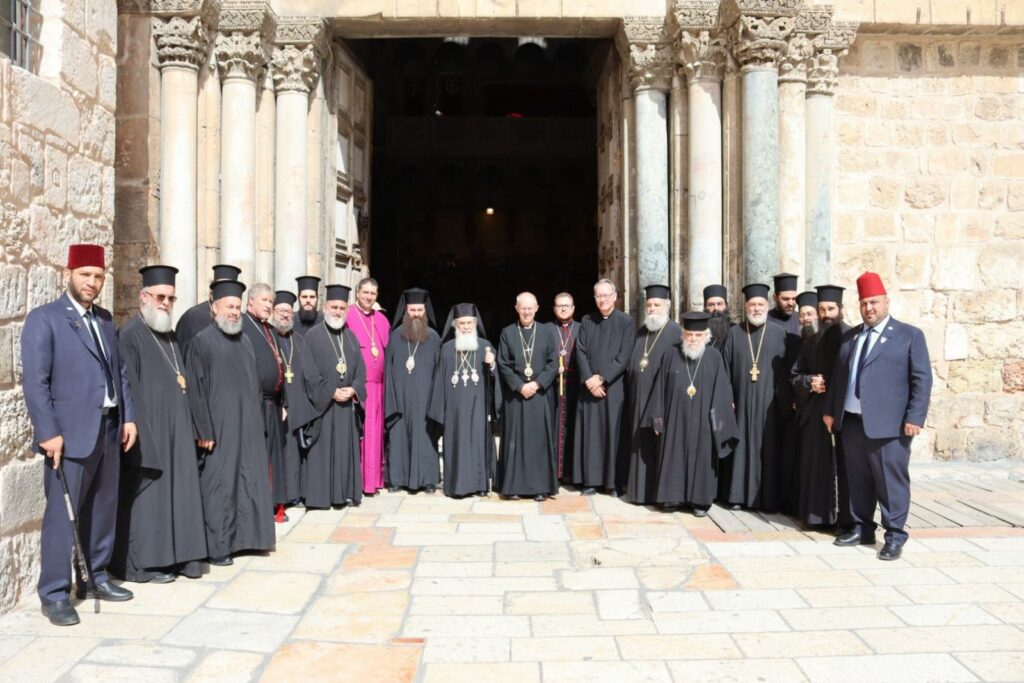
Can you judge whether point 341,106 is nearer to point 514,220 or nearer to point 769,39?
point 769,39

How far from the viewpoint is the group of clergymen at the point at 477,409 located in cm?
494

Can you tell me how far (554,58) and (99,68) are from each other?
13.7 metres

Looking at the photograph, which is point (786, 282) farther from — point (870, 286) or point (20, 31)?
point (20, 31)

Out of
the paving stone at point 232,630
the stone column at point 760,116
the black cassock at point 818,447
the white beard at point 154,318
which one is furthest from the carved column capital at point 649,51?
the paving stone at point 232,630

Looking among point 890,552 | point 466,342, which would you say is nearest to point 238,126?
point 466,342

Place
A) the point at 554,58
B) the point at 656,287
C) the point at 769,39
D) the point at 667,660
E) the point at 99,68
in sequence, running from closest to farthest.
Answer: the point at 667,660 < the point at 99,68 < the point at 656,287 < the point at 769,39 < the point at 554,58

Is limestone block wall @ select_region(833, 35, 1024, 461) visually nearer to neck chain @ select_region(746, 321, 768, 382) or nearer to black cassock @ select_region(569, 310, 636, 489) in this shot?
neck chain @ select_region(746, 321, 768, 382)

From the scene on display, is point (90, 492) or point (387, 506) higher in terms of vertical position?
point (90, 492)

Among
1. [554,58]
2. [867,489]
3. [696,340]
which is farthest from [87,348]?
[554,58]

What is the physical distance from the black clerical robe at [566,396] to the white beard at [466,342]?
2.42 feet

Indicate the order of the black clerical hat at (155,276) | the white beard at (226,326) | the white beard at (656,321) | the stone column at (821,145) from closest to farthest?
the black clerical hat at (155,276), the white beard at (226,326), the white beard at (656,321), the stone column at (821,145)

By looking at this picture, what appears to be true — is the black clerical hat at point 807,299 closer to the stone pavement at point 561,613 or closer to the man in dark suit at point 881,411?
the man in dark suit at point 881,411

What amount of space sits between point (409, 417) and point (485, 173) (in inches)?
463

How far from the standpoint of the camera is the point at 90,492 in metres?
4.43
